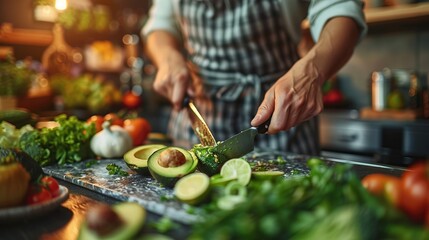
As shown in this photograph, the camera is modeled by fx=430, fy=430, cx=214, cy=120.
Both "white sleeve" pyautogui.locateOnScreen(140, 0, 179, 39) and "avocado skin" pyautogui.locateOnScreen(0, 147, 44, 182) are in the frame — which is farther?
"white sleeve" pyautogui.locateOnScreen(140, 0, 179, 39)

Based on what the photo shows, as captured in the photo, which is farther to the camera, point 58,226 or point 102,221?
point 58,226

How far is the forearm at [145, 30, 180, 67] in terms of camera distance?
5.66 ft

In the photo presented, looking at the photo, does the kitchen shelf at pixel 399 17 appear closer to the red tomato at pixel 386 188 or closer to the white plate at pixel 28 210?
the red tomato at pixel 386 188

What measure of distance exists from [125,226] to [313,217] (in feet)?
0.90

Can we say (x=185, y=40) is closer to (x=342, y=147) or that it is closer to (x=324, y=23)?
(x=324, y=23)

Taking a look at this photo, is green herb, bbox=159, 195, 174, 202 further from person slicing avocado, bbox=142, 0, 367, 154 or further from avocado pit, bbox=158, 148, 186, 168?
person slicing avocado, bbox=142, 0, 367, 154

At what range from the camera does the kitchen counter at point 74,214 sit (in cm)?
75

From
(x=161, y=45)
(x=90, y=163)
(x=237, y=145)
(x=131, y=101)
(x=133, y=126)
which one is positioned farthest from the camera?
(x=131, y=101)

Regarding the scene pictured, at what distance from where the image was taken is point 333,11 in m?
1.41

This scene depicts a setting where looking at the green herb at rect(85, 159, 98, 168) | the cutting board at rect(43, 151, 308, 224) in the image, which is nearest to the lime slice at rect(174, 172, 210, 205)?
the cutting board at rect(43, 151, 308, 224)

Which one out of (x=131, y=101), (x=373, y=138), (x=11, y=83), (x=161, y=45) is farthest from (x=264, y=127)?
(x=131, y=101)

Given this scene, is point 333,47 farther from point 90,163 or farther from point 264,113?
point 90,163

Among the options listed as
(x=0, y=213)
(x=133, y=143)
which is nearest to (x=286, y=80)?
(x=133, y=143)

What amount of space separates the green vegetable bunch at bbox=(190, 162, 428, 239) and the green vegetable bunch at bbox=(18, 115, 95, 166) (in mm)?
816
